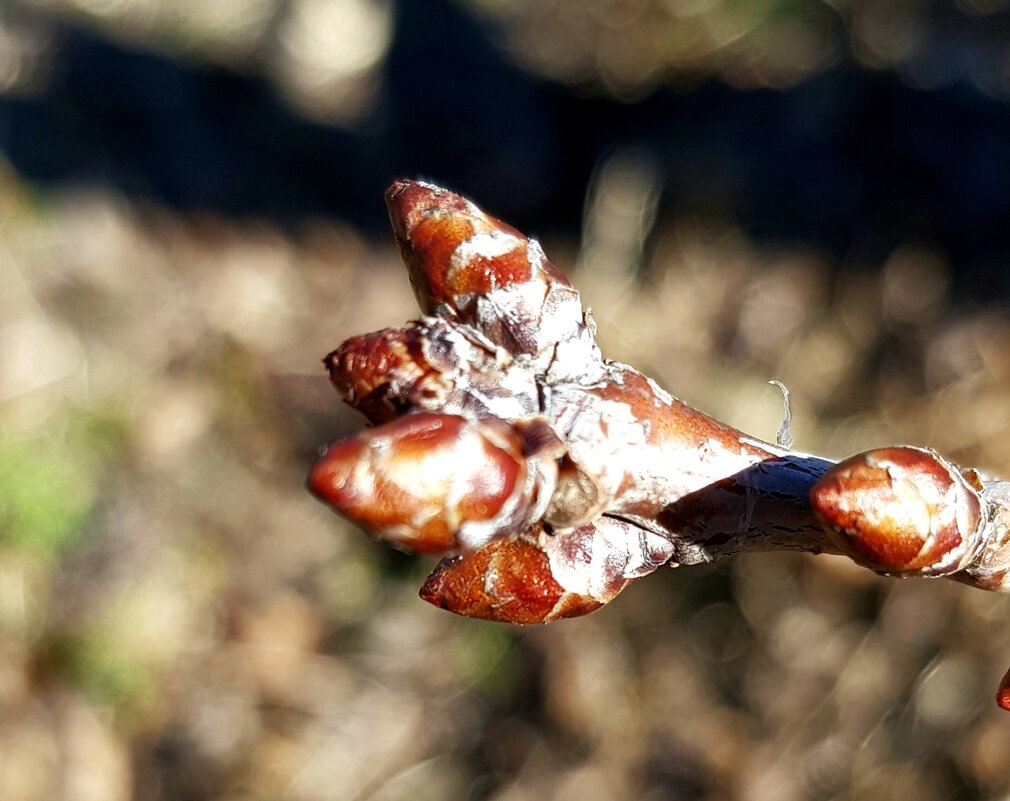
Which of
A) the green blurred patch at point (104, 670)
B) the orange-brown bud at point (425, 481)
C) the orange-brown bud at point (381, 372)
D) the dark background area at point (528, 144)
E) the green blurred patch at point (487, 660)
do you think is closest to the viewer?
the orange-brown bud at point (425, 481)

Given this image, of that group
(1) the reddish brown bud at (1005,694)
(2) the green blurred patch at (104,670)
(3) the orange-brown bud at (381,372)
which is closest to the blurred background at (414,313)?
(2) the green blurred patch at (104,670)

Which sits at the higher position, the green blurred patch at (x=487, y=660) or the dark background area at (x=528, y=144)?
the dark background area at (x=528, y=144)

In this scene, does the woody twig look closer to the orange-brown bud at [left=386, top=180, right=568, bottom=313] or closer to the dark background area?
the orange-brown bud at [left=386, top=180, right=568, bottom=313]

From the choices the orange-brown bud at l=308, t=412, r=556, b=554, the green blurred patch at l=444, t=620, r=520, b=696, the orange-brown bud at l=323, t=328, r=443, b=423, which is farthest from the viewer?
the green blurred patch at l=444, t=620, r=520, b=696

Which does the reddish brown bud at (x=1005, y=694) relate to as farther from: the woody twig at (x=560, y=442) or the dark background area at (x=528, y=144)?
the dark background area at (x=528, y=144)

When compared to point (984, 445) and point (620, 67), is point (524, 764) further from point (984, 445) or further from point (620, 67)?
point (620, 67)

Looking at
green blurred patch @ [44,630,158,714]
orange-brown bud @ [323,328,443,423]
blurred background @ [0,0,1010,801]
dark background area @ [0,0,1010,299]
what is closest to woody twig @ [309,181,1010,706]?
orange-brown bud @ [323,328,443,423]
